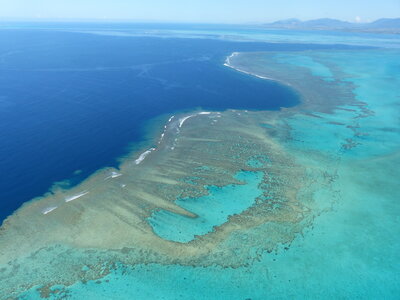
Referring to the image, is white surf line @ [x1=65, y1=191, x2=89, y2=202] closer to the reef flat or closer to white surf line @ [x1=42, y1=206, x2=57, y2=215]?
the reef flat

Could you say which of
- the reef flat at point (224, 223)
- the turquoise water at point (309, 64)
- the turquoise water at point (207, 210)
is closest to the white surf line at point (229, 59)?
the turquoise water at point (309, 64)

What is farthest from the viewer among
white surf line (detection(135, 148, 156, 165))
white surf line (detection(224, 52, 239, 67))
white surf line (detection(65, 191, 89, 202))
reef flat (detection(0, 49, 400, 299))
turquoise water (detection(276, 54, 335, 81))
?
white surf line (detection(224, 52, 239, 67))

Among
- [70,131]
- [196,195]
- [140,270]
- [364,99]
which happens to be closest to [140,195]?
[196,195]

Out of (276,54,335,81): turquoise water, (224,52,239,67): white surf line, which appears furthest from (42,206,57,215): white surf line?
(224,52,239,67): white surf line

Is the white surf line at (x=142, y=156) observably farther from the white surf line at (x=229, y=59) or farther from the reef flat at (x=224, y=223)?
the white surf line at (x=229, y=59)

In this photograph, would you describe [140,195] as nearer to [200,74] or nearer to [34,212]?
[34,212]
